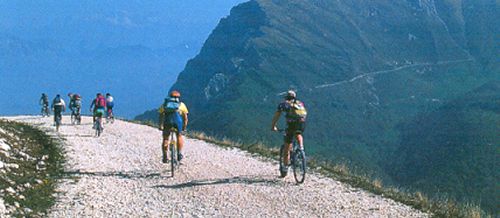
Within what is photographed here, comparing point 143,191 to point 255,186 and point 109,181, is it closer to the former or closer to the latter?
point 109,181

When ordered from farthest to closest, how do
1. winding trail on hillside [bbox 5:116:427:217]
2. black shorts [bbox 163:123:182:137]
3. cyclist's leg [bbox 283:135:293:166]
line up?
black shorts [bbox 163:123:182:137]
cyclist's leg [bbox 283:135:293:166]
winding trail on hillside [bbox 5:116:427:217]

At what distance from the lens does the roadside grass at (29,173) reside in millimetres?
13242

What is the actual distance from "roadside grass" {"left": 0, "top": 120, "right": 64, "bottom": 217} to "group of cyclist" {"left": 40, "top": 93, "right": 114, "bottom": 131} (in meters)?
6.57

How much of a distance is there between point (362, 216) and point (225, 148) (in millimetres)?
13342

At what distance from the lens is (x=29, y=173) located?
56.1 ft

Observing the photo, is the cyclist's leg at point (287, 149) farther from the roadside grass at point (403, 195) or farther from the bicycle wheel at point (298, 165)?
the roadside grass at point (403, 195)

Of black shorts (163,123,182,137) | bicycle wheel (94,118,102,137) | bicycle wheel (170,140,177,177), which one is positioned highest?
bicycle wheel (94,118,102,137)

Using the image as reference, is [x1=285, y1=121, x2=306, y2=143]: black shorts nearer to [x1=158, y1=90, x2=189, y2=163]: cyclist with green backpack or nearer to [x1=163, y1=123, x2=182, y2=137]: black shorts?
[x1=158, y1=90, x2=189, y2=163]: cyclist with green backpack

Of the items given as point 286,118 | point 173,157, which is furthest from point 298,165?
point 173,157

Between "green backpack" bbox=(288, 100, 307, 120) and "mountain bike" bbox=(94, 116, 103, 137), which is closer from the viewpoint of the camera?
"green backpack" bbox=(288, 100, 307, 120)

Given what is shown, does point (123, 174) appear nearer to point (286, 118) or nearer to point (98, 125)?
point (286, 118)

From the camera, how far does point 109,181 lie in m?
16.9

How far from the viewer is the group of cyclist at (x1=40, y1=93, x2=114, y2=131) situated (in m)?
32.7

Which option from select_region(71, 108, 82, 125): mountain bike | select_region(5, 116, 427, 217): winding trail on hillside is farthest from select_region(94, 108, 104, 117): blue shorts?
select_region(5, 116, 427, 217): winding trail on hillside
